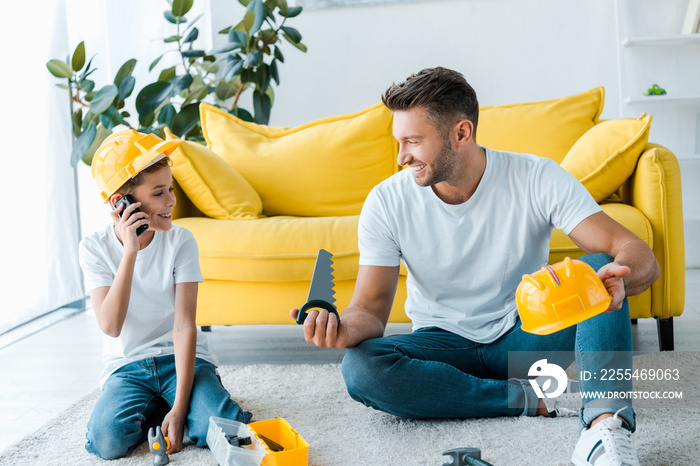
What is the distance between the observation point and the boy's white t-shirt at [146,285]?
5.19 feet

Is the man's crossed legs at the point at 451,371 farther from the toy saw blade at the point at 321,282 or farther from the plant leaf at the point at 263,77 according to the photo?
the plant leaf at the point at 263,77

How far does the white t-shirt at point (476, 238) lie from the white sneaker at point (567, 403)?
8.0 inches

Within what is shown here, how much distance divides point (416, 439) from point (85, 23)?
288 centimetres

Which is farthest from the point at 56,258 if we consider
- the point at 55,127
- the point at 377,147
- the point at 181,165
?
the point at 377,147

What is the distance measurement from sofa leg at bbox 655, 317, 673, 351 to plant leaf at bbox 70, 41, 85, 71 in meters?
2.69

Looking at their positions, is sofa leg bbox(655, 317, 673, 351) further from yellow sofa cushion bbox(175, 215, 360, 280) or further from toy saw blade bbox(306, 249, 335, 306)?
toy saw blade bbox(306, 249, 335, 306)

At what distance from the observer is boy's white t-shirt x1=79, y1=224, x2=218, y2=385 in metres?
1.58

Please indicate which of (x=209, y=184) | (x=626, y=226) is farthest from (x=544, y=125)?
(x=209, y=184)

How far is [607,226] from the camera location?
4.73 feet

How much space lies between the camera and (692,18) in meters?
3.48

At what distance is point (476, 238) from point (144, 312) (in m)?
0.82

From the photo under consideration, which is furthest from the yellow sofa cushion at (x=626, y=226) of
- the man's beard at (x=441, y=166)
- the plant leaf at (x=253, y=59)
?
the plant leaf at (x=253, y=59)

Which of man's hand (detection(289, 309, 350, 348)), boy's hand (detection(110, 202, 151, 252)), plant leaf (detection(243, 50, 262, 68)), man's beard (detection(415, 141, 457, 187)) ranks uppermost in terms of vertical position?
plant leaf (detection(243, 50, 262, 68))

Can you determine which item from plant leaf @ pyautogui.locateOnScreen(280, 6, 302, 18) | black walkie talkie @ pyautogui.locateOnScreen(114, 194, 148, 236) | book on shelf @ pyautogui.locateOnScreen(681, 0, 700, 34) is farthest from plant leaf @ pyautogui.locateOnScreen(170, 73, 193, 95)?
book on shelf @ pyautogui.locateOnScreen(681, 0, 700, 34)
